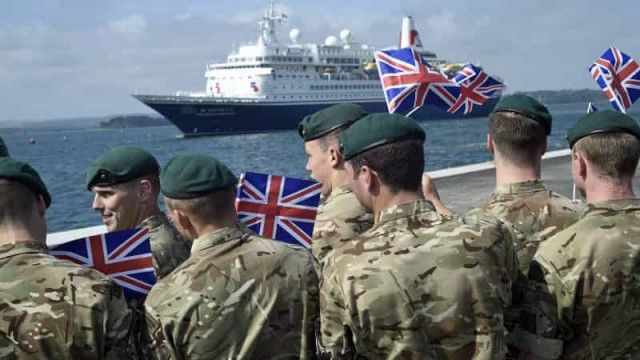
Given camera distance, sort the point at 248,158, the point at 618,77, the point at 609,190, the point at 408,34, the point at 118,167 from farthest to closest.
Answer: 1. the point at 408,34
2. the point at 248,158
3. the point at 618,77
4. the point at 118,167
5. the point at 609,190

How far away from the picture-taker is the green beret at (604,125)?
6.75 ft

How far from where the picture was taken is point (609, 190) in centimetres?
201

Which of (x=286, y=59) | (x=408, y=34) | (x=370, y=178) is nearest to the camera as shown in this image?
(x=370, y=178)

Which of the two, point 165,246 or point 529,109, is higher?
point 529,109

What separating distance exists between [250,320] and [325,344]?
8.3 inches

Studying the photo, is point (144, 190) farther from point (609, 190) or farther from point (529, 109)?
point (609, 190)

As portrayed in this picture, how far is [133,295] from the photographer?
2.09 meters

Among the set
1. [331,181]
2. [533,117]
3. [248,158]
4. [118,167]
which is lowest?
[248,158]

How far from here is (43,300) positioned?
5.74 ft

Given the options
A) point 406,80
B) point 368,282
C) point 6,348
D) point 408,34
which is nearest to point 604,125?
point 368,282

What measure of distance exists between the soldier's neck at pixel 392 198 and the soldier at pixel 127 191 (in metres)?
0.90

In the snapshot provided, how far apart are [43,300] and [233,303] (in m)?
0.47

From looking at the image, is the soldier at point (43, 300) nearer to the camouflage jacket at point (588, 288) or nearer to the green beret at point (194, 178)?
the green beret at point (194, 178)

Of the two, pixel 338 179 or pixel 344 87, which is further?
pixel 344 87
